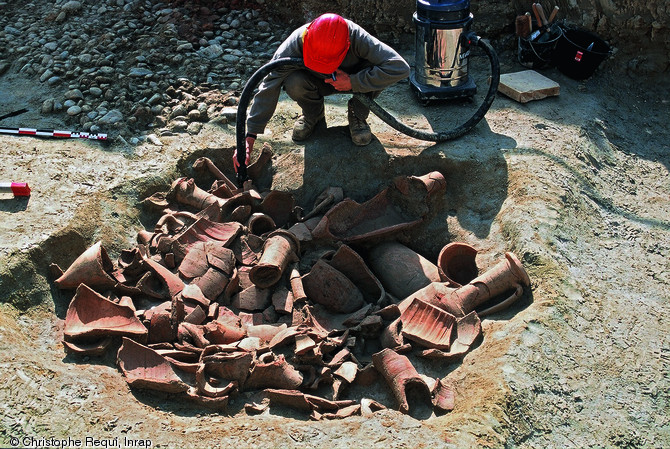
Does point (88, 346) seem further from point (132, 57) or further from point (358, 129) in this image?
point (132, 57)

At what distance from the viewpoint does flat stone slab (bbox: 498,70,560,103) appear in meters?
5.77

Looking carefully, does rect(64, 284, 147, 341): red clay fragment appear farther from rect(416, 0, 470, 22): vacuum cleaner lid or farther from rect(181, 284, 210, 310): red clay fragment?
rect(416, 0, 470, 22): vacuum cleaner lid

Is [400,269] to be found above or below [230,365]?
below

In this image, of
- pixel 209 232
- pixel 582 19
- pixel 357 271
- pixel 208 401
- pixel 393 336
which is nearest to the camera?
pixel 208 401

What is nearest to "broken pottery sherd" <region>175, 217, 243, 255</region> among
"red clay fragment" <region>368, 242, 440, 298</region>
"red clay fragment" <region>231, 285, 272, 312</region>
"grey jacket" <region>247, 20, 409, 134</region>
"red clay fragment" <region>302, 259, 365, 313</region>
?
"red clay fragment" <region>231, 285, 272, 312</region>

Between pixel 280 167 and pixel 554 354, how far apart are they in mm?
2670

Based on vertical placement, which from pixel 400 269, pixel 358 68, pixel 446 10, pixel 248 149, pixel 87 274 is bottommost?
pixel 400 269

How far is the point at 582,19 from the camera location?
20.8ft

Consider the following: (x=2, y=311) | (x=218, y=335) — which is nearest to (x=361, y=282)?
(x=218, y=335)

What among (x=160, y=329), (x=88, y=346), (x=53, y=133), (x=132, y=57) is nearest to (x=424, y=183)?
(x=160, y=329)

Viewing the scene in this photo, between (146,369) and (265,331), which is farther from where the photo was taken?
(265,331)

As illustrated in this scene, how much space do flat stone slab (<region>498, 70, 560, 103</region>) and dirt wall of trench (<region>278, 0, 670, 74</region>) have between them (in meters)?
0.82

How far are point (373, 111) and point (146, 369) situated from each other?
2.61 meters

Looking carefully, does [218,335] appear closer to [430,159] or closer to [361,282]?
[361,282]
